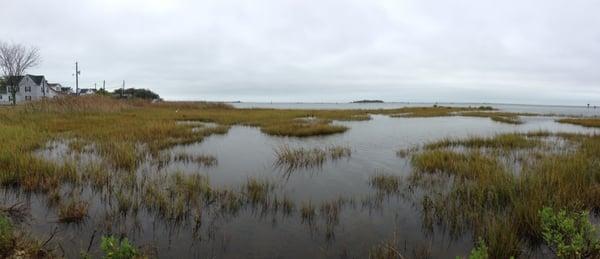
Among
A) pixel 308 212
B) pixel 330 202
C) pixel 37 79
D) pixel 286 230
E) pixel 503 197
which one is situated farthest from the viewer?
pixel 37 79

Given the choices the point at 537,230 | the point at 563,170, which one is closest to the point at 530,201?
the point at 537,230

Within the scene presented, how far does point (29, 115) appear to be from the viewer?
73.1 feet

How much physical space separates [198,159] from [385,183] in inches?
251

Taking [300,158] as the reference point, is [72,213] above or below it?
below

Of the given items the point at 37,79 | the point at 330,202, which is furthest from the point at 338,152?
the point at 37,79

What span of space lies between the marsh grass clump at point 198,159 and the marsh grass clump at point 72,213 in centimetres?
460

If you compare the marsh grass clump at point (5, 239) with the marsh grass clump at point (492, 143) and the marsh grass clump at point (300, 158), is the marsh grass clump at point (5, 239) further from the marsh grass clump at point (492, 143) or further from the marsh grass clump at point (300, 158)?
the marsh grass clump at point (492, 143)

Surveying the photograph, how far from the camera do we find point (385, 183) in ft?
26.2

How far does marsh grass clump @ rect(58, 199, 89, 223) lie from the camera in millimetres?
5430

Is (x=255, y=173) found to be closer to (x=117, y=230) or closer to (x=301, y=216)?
(x=301, y=216)

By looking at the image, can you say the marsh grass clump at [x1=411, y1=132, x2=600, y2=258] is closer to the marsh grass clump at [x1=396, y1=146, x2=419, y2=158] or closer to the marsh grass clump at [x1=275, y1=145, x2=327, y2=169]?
the marsh grass clump at [x1=396, y1=146, x2=419, y2=158]

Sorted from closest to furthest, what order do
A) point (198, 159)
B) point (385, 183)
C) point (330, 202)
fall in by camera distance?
point (330, 202) → point (385, 183) → point (198, 159)

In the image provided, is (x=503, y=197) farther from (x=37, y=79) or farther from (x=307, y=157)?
(x=37, y=79)

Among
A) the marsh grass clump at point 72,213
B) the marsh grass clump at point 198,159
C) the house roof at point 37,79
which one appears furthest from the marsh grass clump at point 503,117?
the house roof at point 37,79
